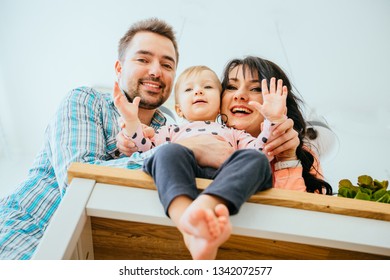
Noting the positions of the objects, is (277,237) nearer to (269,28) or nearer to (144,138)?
(144,138)

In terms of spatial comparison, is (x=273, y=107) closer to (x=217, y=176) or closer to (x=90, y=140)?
(x=217, y=176)

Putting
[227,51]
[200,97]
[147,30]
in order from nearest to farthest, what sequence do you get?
[200,97]
[147,30]
[227,51]

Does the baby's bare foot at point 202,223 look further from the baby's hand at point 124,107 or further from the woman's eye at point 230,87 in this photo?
the woman's eye at point 230,87

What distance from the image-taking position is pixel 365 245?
33.8 inches

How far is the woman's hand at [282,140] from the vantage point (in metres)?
1.22

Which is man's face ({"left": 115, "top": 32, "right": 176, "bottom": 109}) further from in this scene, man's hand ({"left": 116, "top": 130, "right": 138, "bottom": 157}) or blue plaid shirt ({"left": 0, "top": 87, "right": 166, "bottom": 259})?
man's hand ({"left": 116, "top": 130, "right": 138, "bottom": 157})

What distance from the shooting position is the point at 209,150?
1101 mm

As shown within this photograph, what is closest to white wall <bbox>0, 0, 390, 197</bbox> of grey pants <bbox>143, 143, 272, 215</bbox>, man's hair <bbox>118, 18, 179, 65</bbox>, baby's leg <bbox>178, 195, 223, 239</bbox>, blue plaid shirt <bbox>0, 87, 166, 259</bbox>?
man's hair <bbox>118, 18, 179, 65</bbox>

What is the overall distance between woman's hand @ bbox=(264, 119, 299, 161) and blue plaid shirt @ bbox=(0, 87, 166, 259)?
412 mm

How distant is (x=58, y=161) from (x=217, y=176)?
1.76 ft

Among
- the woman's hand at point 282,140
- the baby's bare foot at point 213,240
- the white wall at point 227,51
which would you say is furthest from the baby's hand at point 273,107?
the white wall at point 227,51

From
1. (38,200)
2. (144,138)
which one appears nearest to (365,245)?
(144,138)

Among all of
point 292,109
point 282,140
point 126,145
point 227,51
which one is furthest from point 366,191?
point 227,51

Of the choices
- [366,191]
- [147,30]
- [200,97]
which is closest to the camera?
[366,191]
